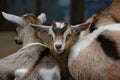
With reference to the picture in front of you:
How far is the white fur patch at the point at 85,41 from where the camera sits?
2.90 feet

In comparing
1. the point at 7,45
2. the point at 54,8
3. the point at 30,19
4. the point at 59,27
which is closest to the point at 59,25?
the point at 59,27

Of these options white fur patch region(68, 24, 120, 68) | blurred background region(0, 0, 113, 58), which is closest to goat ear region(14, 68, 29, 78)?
white fur patch region(68, 24, 120, 68)

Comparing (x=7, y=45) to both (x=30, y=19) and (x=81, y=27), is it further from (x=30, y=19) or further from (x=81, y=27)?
(x=81, y=27)

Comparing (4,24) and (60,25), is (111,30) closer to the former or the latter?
(60,25)

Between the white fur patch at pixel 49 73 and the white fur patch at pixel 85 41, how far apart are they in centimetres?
7

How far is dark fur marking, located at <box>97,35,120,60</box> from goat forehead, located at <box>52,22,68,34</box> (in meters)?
0.10

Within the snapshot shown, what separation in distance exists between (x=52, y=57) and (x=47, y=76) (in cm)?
5

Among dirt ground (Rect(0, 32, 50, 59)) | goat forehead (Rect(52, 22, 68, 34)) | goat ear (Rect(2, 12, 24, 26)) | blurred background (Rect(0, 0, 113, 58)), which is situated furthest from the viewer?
blurred background (Rect(0, 0, 113, 58))

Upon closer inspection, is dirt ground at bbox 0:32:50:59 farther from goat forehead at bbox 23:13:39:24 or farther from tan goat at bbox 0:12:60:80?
tan goat at bbox 0:12:60:80

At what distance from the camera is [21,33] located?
1.16 metres

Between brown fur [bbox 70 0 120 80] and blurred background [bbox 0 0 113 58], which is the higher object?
brown fur [bbox 70 0 120 80]

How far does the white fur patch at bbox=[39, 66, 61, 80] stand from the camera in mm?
945

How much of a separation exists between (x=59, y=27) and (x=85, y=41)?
0.24ft

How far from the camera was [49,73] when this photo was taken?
95 cm
